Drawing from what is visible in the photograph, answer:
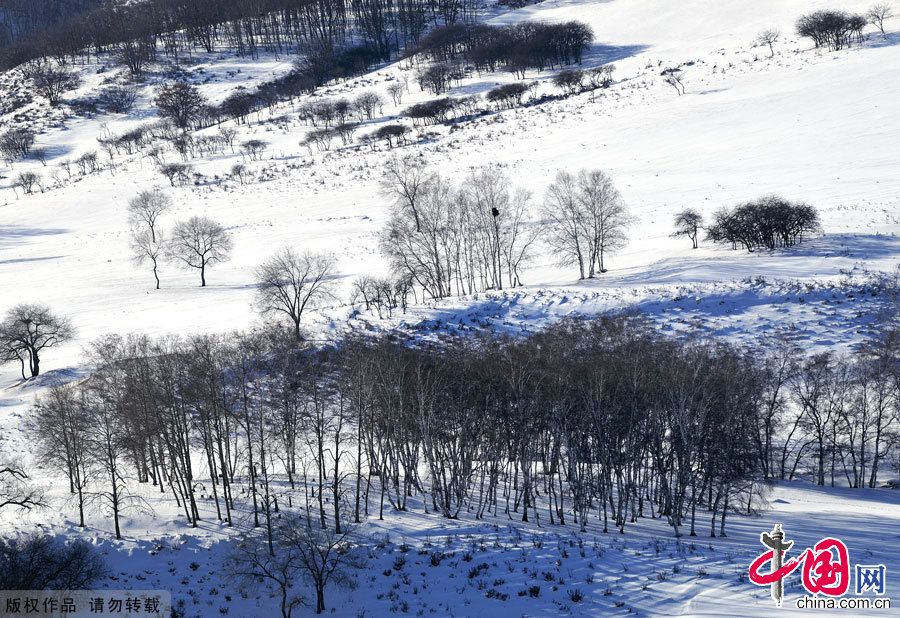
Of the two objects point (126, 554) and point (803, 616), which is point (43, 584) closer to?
point (126, 554)

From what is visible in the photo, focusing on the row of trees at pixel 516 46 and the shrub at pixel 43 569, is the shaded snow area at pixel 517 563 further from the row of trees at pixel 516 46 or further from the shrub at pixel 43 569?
the row of trees at pixel 516 46

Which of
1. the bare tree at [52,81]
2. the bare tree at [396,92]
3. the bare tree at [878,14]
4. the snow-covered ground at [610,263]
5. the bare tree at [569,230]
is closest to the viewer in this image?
the snow-covered ground at [610,263]

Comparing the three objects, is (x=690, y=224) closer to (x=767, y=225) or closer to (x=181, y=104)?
(x=767, y=225)

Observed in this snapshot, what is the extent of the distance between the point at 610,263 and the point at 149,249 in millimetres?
48610

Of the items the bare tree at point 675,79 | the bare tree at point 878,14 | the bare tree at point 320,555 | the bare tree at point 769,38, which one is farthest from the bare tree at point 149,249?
the bare tree at point 878,14

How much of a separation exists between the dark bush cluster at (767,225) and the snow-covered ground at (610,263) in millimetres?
1695

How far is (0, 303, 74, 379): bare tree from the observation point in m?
51.1

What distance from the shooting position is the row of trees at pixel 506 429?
32.2m

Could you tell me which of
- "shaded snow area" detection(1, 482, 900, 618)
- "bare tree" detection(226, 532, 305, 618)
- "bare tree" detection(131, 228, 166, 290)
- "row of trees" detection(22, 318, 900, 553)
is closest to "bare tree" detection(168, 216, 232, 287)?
"bare tree" detection(131, 228, 166, 290)

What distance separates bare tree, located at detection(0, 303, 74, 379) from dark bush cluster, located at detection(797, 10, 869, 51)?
11230 cm

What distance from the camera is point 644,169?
83000 millimetres

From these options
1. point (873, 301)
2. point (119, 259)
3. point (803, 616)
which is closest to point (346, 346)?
point (803, 616)

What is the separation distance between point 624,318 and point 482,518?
67.6 ft

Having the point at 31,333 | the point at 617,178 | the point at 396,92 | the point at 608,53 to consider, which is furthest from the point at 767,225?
the point at 608,53
